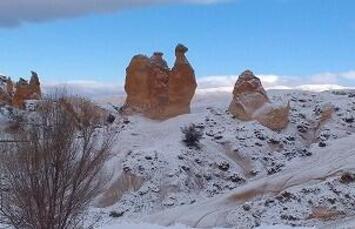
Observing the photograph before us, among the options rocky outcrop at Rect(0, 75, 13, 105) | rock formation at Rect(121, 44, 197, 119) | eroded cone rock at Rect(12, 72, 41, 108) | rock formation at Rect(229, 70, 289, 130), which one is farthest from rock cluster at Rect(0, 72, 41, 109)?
rock formation at Rect(229, 70, 289, 130)

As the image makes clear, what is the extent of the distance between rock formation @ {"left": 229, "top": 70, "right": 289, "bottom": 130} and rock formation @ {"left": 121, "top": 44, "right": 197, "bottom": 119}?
3582 millimetres

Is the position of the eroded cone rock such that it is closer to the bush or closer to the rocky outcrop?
the rocky outcrop

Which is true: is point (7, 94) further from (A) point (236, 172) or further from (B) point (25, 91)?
(A) point (236, 172)

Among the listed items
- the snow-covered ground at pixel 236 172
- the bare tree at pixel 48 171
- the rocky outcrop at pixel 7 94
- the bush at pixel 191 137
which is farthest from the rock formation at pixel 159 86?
the bare tree at pixel 48 171

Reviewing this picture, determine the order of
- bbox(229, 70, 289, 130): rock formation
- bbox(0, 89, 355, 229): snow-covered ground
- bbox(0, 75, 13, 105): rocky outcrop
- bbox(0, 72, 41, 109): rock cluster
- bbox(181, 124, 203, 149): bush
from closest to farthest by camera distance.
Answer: bbox(0, 89, 355, 229): snow-covered ground → bbox(181, 124, 203, 149): bush → bbox(229, 70, 289, 130): rock formation → bbox(0, 72, 41, 109): rock cluster → bbox(0, 75, 13, 105): rocky outcrop

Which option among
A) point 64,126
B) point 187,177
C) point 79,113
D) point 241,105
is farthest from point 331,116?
point 64,126

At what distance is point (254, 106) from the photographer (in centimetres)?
4825

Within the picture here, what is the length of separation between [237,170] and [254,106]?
9119 mm

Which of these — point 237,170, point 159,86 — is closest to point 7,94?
point 159,86

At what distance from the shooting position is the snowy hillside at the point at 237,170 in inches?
1209

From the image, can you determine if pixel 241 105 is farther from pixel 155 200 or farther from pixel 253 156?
pixel 155 200

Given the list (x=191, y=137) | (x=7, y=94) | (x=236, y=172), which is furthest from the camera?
(x=7, y=94)

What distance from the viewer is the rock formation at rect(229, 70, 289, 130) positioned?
46812mm

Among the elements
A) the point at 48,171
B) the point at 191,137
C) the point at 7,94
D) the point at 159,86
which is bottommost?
the point at 191,137
